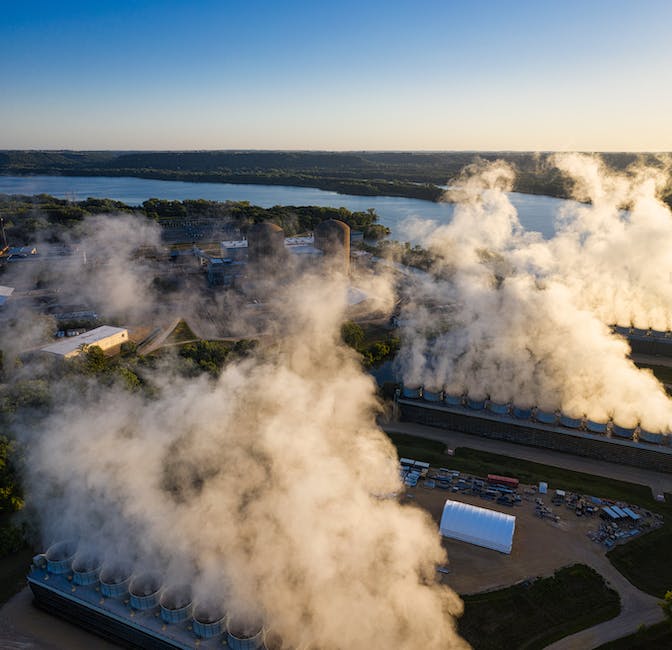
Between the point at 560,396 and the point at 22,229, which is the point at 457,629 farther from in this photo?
the point at 22,229

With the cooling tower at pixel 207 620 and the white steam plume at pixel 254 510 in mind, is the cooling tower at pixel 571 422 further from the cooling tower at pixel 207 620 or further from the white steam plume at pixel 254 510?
the cooling tower at pixel 207 620

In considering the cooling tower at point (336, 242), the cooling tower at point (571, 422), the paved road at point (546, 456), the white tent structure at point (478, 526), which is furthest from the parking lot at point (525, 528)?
the cooling tower at point (336, 242)

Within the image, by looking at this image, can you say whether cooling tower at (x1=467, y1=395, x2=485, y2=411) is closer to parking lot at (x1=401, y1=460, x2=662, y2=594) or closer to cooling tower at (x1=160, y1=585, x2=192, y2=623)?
parking lot at (x1=401, y1=460, x2=662, y2=594)

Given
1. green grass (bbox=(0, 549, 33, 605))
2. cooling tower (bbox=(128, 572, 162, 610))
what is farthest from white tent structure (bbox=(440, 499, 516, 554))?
green grass (bbox=(0, 549, 33, 605))

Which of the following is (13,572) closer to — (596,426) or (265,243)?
(596,426)

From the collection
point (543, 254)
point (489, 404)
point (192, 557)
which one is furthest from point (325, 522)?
point (543, 254)

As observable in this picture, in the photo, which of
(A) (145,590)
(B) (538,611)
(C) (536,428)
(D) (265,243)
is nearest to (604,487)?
(C) (536,428)
